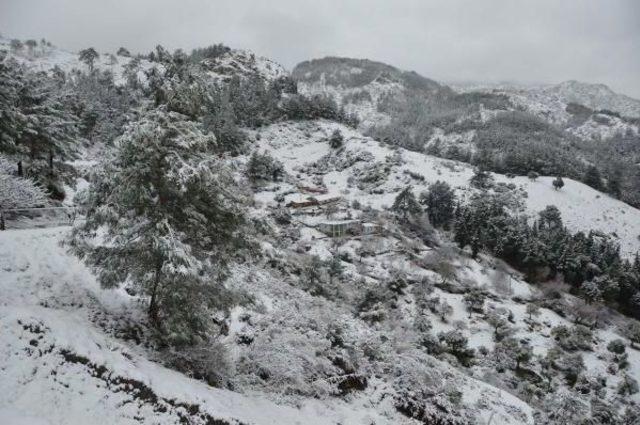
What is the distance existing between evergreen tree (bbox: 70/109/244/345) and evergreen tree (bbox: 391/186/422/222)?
5971cm

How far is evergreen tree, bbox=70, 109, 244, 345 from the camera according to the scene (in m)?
10.2

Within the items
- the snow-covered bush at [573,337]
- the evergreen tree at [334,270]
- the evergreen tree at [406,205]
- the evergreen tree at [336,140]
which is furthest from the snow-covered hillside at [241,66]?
the snow-covered bush at [573,337]

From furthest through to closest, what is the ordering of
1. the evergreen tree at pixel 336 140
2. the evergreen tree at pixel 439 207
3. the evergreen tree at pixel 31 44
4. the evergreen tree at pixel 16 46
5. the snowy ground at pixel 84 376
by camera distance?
the evergreen tree at pixel 31 44
the evergreen tree at pixel 16 46
the evergreen tree at pixel 336 140
the evergreen tree at pixel 439 207
the snowy ground at pixel 84 376

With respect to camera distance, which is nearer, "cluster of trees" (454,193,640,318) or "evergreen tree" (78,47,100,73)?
"cluster of trees" (454,193,640,318)

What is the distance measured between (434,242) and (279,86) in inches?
3574

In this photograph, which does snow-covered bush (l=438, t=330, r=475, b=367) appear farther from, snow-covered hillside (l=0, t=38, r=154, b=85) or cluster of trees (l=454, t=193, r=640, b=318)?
snow-covered hillside (l=0, t=38, r=154, b=85)

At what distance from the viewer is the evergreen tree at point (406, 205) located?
2721 inches

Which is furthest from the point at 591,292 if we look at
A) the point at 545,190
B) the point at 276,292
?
the point at 276,292

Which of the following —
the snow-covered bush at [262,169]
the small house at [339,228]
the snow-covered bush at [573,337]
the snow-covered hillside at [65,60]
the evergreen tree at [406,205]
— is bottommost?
the snow-covered bush at [573,337]

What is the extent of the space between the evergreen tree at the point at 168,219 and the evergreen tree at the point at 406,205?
2351 inches

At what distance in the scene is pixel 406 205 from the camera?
69.9 m

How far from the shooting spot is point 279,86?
13538 centimetres

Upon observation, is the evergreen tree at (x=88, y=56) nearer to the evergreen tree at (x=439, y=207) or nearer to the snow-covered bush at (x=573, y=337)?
the evergreen tree at (x=439, y=207)

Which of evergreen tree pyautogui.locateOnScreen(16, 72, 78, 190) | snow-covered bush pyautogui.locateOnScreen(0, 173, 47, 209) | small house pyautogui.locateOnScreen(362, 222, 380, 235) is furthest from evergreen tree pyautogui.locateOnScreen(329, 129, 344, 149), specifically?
snow-covered bush pyautogui.locateOnScreen(0, 173, 47, 209)
